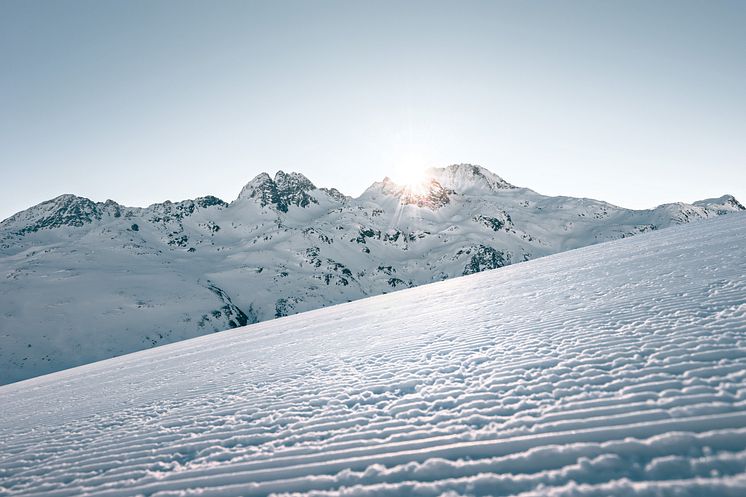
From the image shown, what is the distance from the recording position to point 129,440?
10203 mm

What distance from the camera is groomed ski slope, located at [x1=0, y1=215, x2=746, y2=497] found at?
5.13 m

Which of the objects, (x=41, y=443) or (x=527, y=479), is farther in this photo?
(x=41, y=443)

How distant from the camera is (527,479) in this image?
16.4 feet

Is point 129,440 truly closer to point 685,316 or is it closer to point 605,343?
point 605,343

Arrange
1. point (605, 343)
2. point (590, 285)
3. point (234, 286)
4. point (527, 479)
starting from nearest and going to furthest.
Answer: point (527, 479) → point (605, 343) → point (590, 285) → point (234, 286)

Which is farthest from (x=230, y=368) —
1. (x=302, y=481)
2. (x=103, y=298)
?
(x=103, y=298)

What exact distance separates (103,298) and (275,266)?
292ft

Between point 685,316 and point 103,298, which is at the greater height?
point 103,298

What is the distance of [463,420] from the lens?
281 inches

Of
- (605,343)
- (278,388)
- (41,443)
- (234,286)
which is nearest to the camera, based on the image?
(605,343)

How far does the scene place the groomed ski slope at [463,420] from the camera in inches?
202

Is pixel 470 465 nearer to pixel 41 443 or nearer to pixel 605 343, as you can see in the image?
pixel 605 343

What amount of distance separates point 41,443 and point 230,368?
7.77m

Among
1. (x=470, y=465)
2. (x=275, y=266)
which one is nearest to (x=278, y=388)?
(x=470, y=465)
